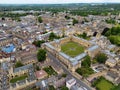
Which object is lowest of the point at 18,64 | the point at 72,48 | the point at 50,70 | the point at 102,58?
the point at 50,70

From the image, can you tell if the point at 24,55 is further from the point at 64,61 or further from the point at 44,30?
the point at 44,30

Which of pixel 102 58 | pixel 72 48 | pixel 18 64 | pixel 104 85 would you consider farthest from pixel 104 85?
pixel 72 48

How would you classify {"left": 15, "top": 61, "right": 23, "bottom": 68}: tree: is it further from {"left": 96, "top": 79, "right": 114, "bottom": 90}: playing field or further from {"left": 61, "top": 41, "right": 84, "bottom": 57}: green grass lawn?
{"left": 96, "top": 79, "right": 114, "bottom": 90}: playing field

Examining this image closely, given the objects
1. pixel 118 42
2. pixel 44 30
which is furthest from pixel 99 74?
Result: pixel 44 30

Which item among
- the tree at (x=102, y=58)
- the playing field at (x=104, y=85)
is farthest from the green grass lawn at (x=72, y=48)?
the playing field at (x=104, y=85)

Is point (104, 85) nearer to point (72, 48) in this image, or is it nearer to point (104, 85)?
point (104, 85)

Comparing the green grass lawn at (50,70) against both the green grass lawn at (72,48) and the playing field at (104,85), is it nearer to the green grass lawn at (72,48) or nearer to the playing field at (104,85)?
the playing field at (104,85)
